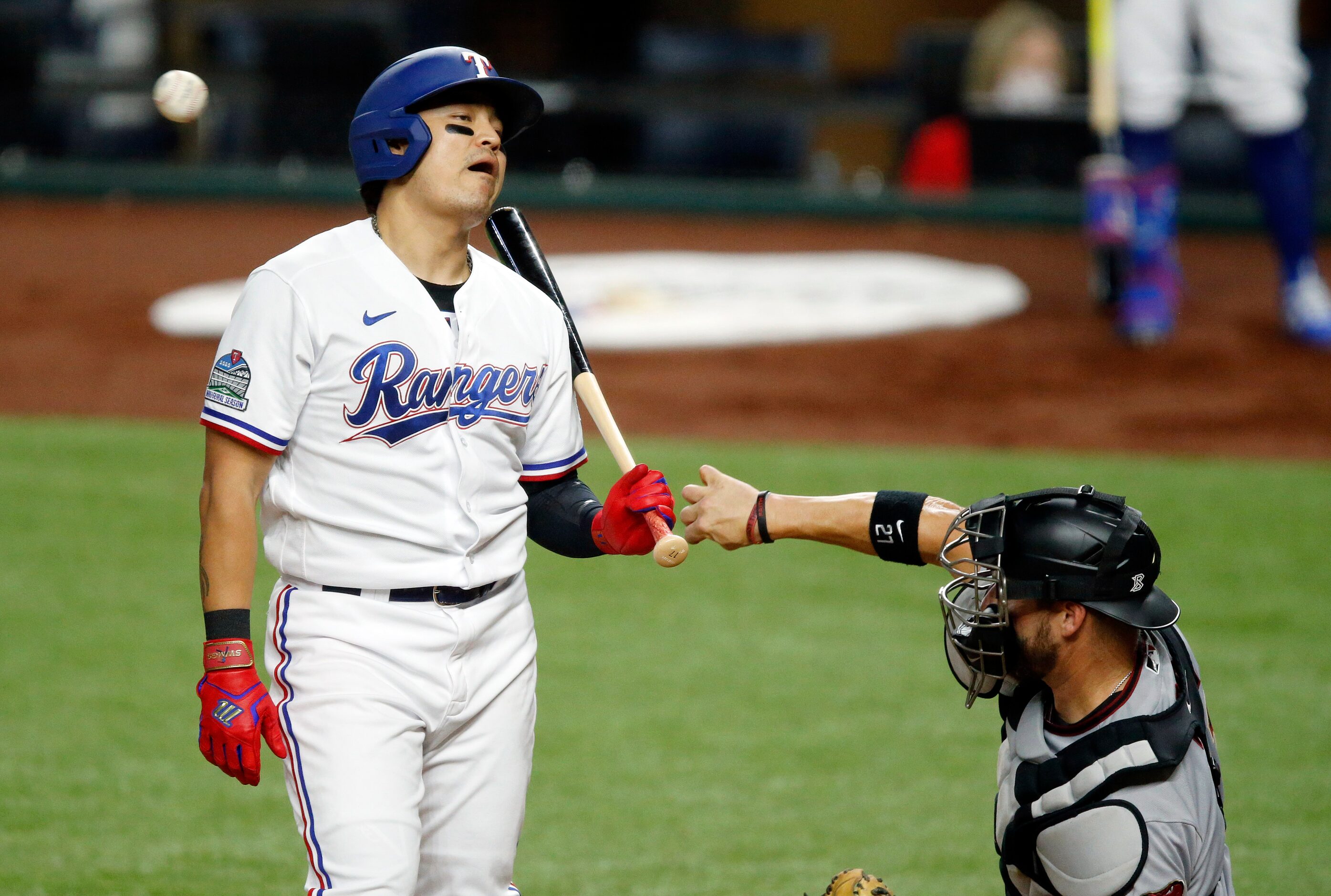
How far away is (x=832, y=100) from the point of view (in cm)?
1164

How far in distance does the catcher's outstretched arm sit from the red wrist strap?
0.70m

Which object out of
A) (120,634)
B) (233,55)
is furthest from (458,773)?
(233,55)

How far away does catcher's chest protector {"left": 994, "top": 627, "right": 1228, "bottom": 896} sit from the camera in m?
2.19

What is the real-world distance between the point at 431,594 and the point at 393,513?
0.45 feet

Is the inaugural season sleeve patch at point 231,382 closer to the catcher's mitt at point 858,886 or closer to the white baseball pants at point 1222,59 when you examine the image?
the catcher's mitt at point 858,886

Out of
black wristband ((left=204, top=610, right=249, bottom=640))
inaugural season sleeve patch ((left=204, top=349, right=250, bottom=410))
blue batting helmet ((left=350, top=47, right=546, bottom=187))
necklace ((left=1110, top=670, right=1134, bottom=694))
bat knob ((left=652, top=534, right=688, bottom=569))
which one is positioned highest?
blue batting helmet ((left=350, top=47, right=546, bottom=187))

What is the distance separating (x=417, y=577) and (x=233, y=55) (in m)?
10.7

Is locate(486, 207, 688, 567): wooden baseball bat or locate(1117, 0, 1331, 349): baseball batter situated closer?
locate(486, 207, 688, 567): wooden baseball bat

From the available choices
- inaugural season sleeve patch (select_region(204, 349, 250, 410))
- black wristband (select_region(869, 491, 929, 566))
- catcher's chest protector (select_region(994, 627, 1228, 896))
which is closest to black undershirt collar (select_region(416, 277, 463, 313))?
inaugural season sleeve patch (select_region(204, 349, 250, 410))

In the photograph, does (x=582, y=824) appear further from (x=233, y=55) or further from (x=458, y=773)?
(x=233, y=55)

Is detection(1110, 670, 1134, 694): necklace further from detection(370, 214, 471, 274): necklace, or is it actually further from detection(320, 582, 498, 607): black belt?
detection(370, 214, 471, 274): necklace

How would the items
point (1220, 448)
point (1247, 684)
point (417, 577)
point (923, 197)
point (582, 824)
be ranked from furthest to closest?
point (923, 197), point (1220, 448), point (1247, 684), point (582, 824), point (417, 577)

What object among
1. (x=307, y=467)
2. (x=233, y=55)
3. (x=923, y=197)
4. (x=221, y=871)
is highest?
(x=233, y=55)

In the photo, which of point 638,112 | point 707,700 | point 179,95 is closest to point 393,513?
point 179,95
